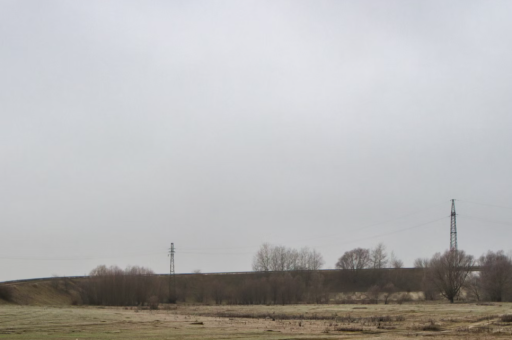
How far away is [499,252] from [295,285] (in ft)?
147

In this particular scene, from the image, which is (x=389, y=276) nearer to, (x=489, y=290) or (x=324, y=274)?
(x=324, y=274)

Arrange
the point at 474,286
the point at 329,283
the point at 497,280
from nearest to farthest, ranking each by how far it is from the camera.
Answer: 1. the point at 497,280
2. the point at 474,286
3. the point at 329,283

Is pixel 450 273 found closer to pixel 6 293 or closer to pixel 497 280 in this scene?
pixel 497 280

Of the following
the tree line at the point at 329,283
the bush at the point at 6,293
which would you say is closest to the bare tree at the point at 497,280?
the tree line at the point at 329,283

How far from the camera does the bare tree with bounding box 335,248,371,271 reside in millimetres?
157125

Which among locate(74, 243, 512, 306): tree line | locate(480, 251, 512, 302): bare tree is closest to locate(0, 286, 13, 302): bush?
locate(74, 243, 512, 306): tree line

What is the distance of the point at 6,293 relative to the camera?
3851 inches

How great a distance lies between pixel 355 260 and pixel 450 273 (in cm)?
6024

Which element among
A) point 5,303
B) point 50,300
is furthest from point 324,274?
point 5,303

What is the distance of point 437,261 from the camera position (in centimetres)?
10462

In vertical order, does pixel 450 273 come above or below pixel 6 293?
above

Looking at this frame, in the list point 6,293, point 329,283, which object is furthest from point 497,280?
point 6,293

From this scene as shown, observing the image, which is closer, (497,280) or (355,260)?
(497,280)

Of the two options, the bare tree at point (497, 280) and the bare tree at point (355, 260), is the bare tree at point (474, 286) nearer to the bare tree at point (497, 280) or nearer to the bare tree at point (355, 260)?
the bare tree at point (497, 280)
